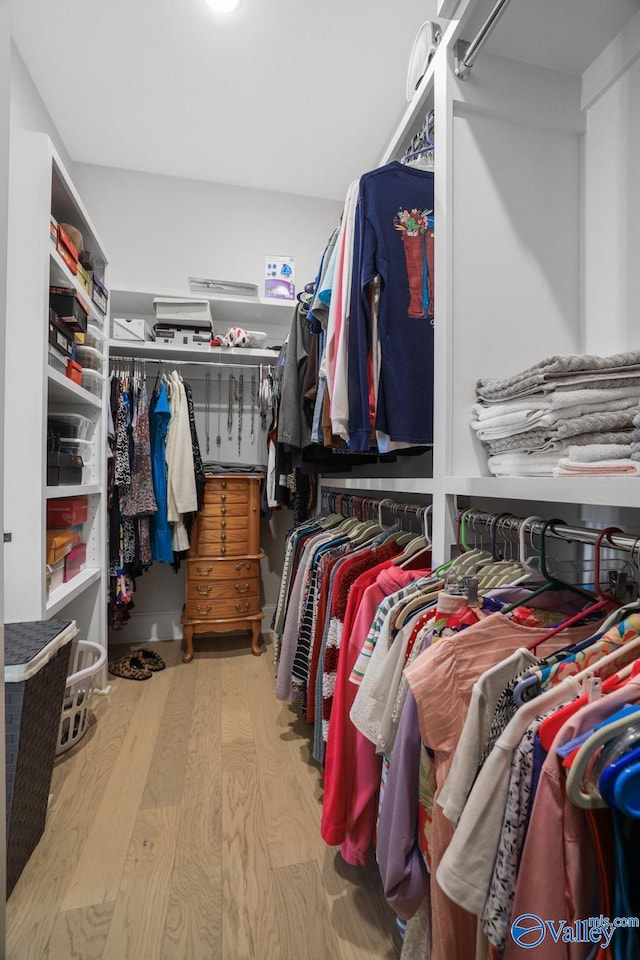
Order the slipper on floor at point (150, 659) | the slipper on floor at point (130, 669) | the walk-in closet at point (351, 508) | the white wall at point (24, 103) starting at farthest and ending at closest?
the slipper on floor at point (150, 659) < the slipper on floor at point (130, 669) < the white wall at point (24, 103) < the walk-in closet at point (351, 508)

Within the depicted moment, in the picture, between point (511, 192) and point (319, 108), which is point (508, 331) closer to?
point (511, 192)

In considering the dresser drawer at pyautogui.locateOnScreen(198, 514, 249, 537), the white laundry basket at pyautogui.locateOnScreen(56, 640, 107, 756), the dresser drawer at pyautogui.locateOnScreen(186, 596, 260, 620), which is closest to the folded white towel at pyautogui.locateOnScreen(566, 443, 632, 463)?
the white laundry basket at pyautogui.locateOnScreen(56, 640, 107, 756)

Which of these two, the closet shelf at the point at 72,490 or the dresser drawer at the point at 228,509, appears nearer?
the closet shelf at the point at 72,490

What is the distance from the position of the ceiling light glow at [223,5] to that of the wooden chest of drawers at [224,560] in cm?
209

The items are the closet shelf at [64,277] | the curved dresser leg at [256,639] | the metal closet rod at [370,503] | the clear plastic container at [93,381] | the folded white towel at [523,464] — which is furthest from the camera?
the curved dresser leg at [256,639]

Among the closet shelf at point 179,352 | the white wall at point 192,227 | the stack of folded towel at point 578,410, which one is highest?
the white wall at point 192,227

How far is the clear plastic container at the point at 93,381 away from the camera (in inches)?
84.4

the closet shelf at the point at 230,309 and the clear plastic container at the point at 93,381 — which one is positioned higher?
the closet shelf at the point at 230,309

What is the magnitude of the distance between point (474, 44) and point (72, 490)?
200 cm

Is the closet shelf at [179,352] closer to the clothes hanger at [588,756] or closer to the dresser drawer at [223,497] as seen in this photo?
the dresser drawer at [223,497]

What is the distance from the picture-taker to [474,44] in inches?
40.8

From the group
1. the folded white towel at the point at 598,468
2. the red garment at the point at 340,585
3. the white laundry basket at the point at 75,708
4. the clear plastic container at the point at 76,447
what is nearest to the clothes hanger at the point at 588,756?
the folded white towel at the point at 598,468

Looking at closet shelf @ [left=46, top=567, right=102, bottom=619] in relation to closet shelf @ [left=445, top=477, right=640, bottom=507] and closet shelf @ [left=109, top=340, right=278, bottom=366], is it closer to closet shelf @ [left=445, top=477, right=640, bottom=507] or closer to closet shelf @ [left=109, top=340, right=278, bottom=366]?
closet shelf @ [left=109, top=340, right=278, bottom=366]

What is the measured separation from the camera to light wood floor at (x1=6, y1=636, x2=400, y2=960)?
3.50 feet
